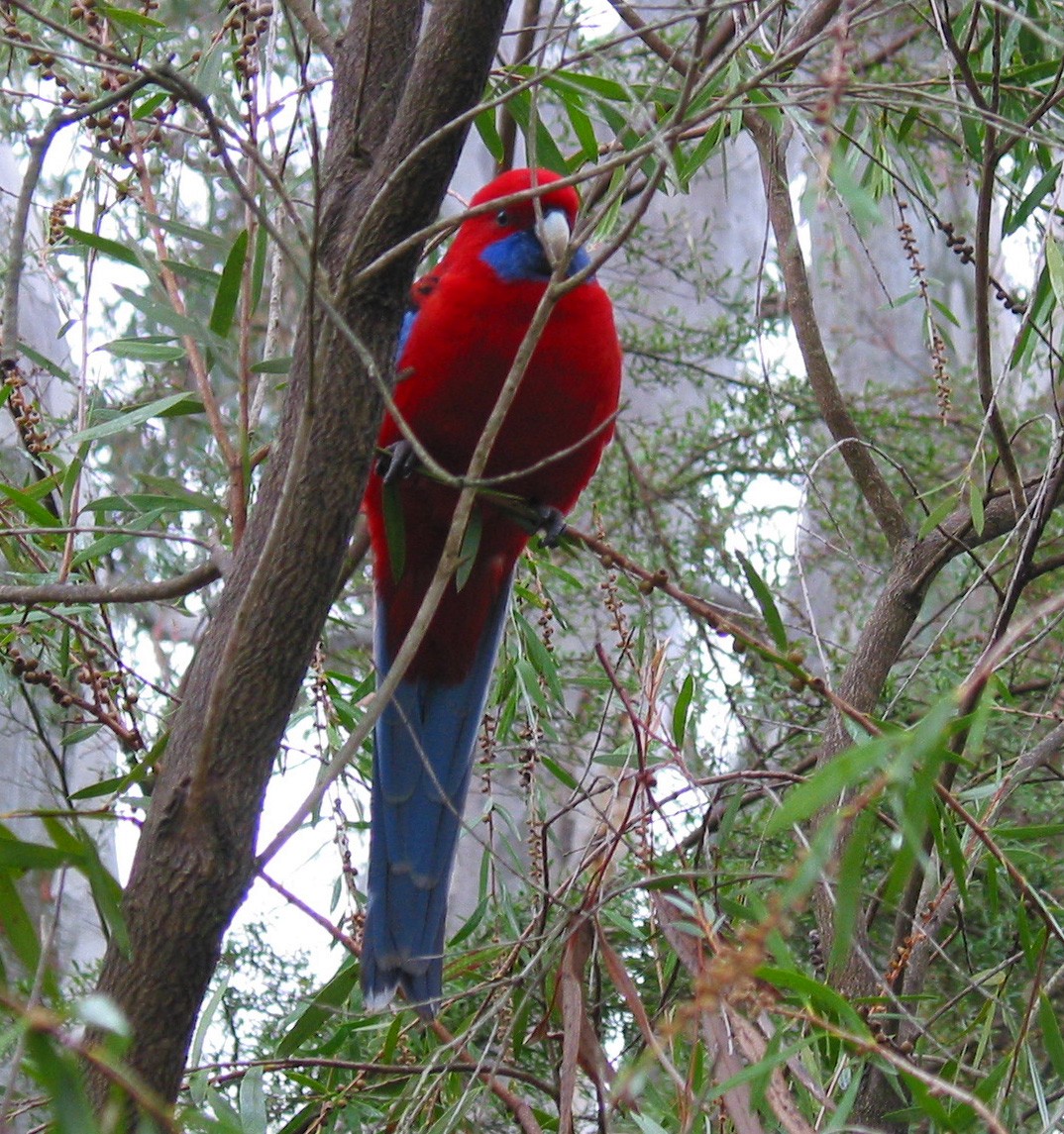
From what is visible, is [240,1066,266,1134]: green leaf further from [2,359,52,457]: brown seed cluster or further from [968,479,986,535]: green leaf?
[968,479,986,535]: green leaf

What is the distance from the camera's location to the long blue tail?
1774mm

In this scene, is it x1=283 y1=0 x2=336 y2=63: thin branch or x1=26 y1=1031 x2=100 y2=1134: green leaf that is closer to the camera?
x1=26 y1=1031 x2=100 y2=1134: green leaf

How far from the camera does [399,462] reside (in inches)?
76.2

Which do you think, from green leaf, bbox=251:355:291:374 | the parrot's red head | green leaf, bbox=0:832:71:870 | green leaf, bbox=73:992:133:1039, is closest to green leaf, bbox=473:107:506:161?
the parrot's red head

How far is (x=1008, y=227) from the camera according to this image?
73.3 inches

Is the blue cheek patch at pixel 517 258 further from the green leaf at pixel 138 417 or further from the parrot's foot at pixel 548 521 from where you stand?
the green leaf at pixel 138 417

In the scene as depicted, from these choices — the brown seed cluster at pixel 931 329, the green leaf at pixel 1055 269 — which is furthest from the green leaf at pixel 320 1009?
the green leaf at pixel 1055 269

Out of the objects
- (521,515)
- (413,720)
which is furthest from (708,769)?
(521,515)

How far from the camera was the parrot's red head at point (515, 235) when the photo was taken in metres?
2.04

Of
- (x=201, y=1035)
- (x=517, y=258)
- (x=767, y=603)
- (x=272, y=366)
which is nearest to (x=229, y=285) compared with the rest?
(x=272, y=366)

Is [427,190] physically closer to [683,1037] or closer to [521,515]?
[521,515]

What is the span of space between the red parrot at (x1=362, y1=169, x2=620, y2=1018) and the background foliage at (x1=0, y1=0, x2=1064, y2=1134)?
0.07 metres

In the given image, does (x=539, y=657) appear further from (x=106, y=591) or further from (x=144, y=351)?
(x=106, y=591)

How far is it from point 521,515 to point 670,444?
1.66m
